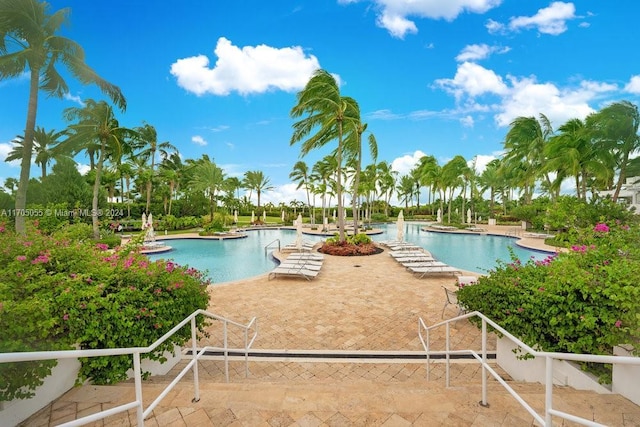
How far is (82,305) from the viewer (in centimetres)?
306

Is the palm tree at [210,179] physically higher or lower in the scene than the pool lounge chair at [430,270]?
higher

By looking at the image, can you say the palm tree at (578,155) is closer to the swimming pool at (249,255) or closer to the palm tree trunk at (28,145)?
the swimming pool at (249,255)

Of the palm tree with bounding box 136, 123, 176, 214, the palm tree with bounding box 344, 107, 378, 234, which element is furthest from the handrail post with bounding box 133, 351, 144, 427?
the palm tree with bounding box 136, 123, 176, 214

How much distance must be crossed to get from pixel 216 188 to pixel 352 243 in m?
27.9

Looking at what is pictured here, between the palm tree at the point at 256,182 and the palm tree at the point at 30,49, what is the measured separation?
29668mm

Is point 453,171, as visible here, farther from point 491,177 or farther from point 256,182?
point 256,182

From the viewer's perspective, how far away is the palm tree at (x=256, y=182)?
148ft

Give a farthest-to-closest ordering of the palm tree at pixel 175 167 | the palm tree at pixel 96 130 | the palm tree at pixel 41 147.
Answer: the palm tree at pixel 175 167
the palm tree at pixel 41 147
the palm tree at pixel 96 130

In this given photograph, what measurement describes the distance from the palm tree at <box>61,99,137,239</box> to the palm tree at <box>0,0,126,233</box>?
3962mm

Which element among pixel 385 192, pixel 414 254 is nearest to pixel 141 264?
pixel 414 254

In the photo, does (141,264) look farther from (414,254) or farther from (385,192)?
(385,192)

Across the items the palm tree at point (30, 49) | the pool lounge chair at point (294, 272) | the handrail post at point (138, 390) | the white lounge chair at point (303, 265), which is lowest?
the pool lounge chair at point (294, 272)

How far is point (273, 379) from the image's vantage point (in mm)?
4016

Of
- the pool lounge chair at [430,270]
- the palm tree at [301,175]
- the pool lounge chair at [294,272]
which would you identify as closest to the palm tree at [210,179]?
the palm tree at [301,175]
